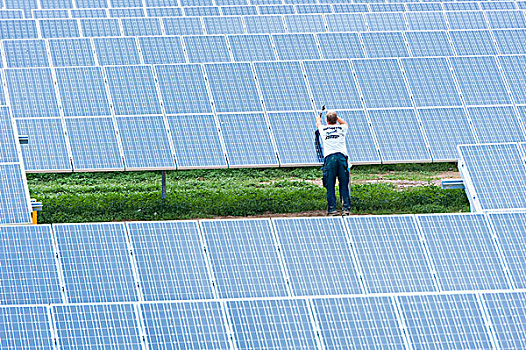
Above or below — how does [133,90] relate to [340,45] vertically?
below

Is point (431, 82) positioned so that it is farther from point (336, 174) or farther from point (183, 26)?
point (183, 26)

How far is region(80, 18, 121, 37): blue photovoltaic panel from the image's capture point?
27734mm

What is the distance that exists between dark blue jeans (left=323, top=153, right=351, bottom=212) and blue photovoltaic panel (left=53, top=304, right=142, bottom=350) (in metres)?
5.35

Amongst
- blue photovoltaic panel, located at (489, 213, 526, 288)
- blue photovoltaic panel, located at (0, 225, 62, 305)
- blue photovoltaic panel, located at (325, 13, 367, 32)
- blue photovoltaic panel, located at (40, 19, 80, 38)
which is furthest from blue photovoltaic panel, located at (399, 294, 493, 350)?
blue photovoltaic panel, located at (40, 19, 80, 38)

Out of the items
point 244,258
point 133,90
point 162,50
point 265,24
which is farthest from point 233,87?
point 265,24

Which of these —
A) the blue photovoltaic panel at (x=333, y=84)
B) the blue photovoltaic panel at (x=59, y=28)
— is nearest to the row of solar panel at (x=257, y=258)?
the blue photovoltaic panel at (x=333, y=84)

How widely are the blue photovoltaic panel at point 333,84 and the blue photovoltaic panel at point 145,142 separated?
3799mm

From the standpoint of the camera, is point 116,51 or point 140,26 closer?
point 116,51

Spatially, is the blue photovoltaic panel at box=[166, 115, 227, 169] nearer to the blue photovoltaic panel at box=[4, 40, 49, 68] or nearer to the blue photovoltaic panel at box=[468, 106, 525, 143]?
the blue photovoltaic panel at box=[4, 40, 49, 68]

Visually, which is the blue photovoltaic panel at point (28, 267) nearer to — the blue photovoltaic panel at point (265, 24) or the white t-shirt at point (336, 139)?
the white t-shirt at point (336, 139)

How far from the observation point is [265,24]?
94.8 ft

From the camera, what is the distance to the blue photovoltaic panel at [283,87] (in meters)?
21.0

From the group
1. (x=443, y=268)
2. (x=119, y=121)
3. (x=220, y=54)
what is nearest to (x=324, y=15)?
(x=220, y=54)

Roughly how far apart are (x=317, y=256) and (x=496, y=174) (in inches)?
176
